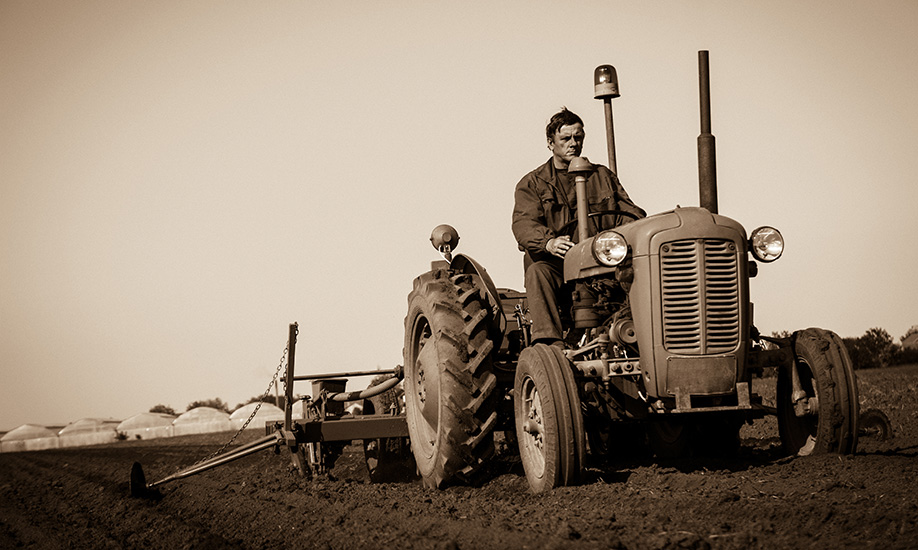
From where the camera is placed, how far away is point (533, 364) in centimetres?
553

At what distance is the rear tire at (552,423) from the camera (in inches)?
206

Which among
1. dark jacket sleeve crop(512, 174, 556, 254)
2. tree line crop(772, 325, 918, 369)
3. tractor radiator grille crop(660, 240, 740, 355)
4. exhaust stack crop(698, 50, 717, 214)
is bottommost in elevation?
tree line crop(772, 325, 918, 369)

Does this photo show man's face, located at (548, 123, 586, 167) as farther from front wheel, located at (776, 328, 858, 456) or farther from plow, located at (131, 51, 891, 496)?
front wheel, located at (776, 328, 858, 456)

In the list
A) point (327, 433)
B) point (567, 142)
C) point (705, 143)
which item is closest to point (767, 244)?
point (705, 143)

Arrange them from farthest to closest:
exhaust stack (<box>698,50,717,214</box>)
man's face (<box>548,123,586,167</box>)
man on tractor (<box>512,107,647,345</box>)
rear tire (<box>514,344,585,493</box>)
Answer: man's face (<box>548,123,586,167</box>), exhaust stack (<box>698,50,717,214</box>), man on tractor (<box>512,107,647,345</box>), rear tire (<box>514,344,585,493</box>)

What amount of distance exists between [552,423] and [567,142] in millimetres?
2457

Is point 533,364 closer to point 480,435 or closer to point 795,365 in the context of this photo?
point 480,435

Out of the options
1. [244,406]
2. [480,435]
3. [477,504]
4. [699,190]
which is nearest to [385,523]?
[477,504]

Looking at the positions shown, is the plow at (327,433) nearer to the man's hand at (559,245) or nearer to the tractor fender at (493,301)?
the tractor fender at (493,301)

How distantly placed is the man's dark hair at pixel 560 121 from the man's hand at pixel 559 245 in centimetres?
100

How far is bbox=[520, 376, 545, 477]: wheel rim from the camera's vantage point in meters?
5.61

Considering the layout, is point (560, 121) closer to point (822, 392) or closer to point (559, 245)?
point (559, 245)

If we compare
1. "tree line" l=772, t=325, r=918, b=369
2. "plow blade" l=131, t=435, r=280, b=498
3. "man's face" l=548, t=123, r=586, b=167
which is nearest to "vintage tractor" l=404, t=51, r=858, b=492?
"man's face" l=548, t=123, r=586, b=167

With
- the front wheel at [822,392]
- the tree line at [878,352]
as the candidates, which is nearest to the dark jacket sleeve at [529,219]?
the front wheel at [822,392]
